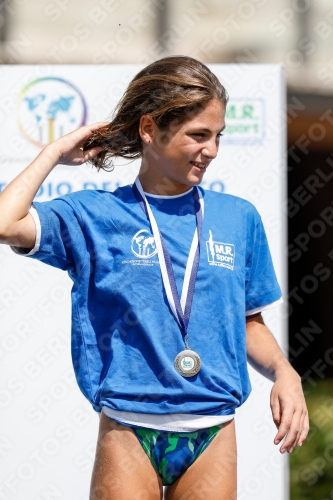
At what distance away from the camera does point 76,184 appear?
142 inches

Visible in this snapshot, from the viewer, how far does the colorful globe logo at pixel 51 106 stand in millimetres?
3586

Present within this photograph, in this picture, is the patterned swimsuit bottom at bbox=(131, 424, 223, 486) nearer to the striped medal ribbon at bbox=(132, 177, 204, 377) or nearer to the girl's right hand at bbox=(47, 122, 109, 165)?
the striped medal ribbon at bbox=(132, 177, 204, 377)

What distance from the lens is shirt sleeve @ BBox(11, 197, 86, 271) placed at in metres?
2.10

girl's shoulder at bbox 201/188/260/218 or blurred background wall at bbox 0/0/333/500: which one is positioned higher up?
blurred background wall at bbox 0/0/333/500

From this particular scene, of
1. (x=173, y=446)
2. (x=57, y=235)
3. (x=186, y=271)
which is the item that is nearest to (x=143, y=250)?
(x=186, y=271)

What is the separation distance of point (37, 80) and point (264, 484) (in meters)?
2.06

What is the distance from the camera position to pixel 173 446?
6.75 feet

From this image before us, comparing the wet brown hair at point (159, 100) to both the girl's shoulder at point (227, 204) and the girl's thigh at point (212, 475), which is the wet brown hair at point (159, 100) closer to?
the girl's shoulder at point (227, 204)

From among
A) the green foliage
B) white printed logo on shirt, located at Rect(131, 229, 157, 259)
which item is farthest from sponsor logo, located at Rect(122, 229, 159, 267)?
the green foliage

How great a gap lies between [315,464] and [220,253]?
252 centimetres

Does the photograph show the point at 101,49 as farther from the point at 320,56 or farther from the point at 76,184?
the point at 76,184

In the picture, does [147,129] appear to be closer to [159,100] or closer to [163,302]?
[159,100]

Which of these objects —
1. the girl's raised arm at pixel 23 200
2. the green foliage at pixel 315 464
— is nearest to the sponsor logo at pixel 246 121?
the girl's raised arm at pixel 23 200

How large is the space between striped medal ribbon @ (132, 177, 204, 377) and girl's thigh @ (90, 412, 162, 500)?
234mm
